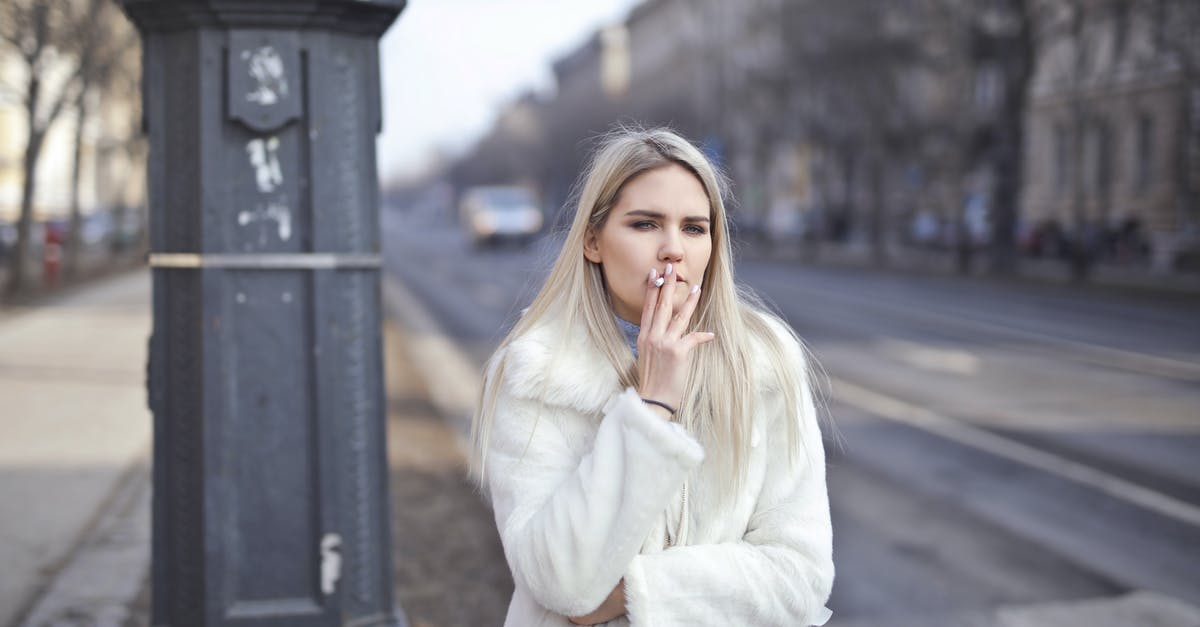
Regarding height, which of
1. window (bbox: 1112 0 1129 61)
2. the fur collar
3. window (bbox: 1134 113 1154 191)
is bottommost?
the fur collar

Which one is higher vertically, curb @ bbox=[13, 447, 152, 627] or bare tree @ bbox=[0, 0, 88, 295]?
bare tree @ bbox=[0, 0, 88, 295]

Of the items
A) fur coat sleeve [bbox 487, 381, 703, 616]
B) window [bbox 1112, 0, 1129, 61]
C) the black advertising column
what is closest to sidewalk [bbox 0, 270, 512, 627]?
the black advertising column

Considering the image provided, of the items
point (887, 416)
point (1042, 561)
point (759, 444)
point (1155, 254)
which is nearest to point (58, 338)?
point (887, 416)

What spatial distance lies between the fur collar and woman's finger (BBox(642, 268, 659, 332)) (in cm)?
14

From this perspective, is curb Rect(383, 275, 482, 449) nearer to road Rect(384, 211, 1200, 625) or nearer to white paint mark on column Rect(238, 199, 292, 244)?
road Rect(384, 211, 1200, 625)

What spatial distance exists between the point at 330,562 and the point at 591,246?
2.04m

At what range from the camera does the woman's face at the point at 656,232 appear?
6.83 feet

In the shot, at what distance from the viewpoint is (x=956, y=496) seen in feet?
25.3

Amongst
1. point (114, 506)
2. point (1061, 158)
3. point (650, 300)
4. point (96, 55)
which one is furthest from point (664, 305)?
point (1061, 158)

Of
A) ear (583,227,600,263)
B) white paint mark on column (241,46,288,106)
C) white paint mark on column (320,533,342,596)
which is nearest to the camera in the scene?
Answer: ear (583,227,600,263)

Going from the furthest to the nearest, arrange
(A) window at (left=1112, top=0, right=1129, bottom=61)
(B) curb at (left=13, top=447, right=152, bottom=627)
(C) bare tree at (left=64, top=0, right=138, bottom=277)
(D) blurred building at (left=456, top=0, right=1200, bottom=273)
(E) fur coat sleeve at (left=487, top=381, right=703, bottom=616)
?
(D) blurred building at (left=456, top=0, right=1200, bottom=273) < (A) window at (left=1112, top=0, right=1129, bottom=61) < (C) bare tree at (left=64, top=0, right=138, bottom=277) < (B) curb at (left=13, top=447, right=152, bottom=627) < (E) fur coat sleeve at (left=487, top=381, right=703, bottom=616)

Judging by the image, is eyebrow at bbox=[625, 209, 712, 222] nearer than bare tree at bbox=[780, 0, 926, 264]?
Yes

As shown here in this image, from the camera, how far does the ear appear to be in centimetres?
220

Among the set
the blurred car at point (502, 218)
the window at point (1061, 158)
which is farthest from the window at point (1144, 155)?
the blurred car at point (502, 218)
